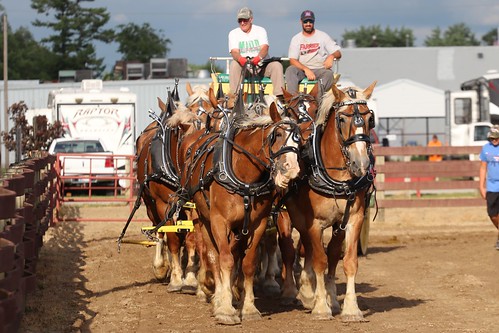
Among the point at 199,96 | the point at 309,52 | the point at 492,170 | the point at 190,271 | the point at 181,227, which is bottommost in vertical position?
the point at 190,271

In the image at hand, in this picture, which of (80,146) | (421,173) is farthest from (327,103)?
(80,146)

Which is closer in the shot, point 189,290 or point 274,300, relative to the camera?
point 274,300

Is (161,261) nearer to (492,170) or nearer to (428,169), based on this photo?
(492,170)

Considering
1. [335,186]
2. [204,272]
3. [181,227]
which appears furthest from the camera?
[181,227]

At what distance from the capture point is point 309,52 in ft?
42.2

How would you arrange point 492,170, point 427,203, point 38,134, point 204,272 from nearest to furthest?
1. point 204,272
2. point 492,170
3. point 427,203
4. point 38,134

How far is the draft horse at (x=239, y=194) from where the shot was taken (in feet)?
32.1

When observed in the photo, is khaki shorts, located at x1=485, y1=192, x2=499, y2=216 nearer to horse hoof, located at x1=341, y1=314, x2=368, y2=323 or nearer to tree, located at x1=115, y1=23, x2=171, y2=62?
horse hoof, located at x1=341, y1=314, x2=368, y2=323

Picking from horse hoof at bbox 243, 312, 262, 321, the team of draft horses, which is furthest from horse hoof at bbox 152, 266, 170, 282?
horse hoof at bbox 243, 312, 262, 321

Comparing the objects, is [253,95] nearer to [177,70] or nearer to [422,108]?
[177,70]

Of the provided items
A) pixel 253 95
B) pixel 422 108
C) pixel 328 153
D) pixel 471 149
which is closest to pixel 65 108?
pixel 471 149

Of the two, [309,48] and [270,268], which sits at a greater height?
[309,48]

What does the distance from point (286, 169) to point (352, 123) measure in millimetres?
1064

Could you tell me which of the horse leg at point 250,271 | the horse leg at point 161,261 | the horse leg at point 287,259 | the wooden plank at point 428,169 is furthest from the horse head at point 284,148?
the wooden plank at point 428,169
